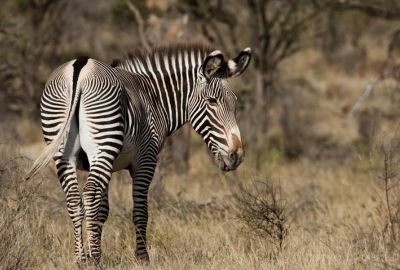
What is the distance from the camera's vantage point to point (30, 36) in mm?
21703

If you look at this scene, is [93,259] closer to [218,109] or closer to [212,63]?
[218,109]

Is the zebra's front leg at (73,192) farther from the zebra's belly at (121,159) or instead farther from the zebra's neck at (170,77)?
the zebra's neck at (170,77)

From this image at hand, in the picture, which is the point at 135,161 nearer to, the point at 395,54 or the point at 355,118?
the point at 355,118

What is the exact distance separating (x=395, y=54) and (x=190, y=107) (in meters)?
22.1

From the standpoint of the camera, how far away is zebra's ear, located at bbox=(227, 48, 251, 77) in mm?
7887

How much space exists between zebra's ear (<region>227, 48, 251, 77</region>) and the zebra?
10mm

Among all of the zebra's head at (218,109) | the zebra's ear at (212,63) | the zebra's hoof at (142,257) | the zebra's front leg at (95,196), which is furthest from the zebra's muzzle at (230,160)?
the zebra's front leg at (95,196)

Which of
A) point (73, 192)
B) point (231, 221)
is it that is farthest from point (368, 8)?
point (73, 192)

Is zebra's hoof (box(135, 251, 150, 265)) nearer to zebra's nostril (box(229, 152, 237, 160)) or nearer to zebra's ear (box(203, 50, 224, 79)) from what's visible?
zebra's nostril (box(229, 152, 237, 160))

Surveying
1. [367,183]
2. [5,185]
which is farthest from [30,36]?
[5,185]

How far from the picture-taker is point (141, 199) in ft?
25.3

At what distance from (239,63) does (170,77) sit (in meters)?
0.73

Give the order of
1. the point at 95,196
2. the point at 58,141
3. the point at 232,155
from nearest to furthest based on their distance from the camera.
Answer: the point at 58,141, the point at 95,196, the point at 232,155

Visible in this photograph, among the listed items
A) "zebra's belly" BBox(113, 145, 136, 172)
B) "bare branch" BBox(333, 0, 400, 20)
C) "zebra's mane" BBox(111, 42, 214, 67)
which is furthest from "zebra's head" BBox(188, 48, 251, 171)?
"bare branch" BBox(333, 0, 400, 20)
